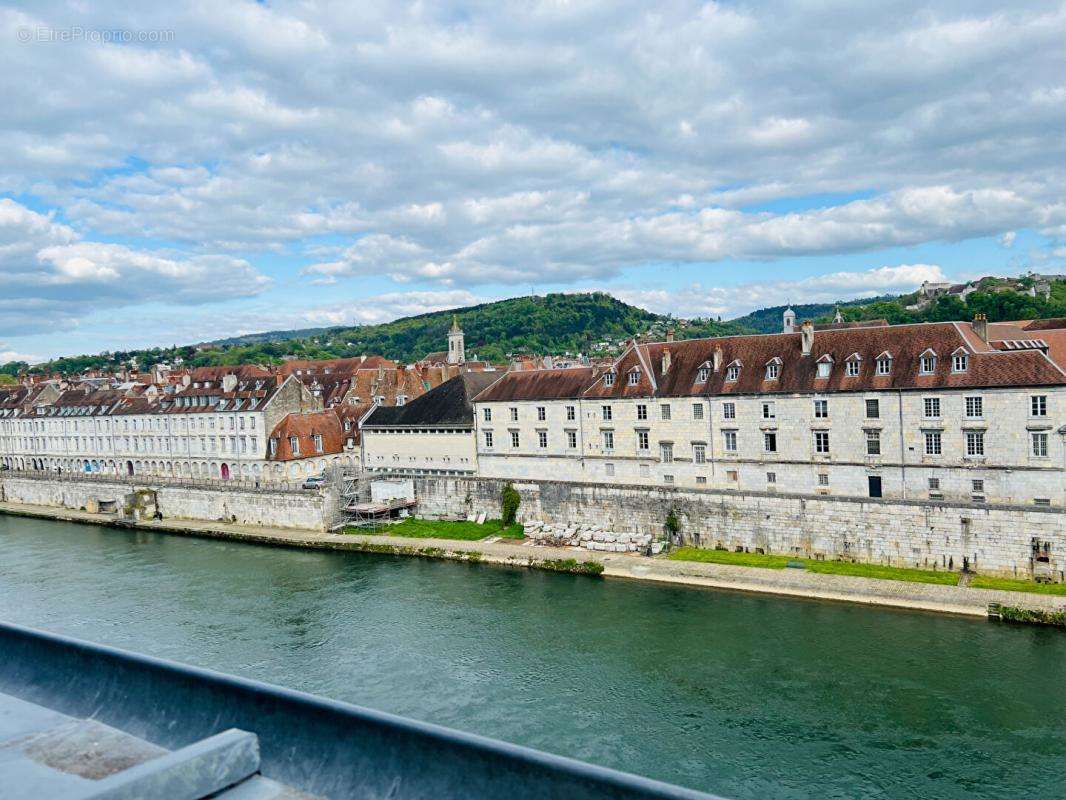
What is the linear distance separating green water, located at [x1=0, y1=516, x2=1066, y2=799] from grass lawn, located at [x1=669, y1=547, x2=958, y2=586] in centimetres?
260

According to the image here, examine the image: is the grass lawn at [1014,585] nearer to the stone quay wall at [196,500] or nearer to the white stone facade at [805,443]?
the white stone facade at [805,443]

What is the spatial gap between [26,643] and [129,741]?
140 cm

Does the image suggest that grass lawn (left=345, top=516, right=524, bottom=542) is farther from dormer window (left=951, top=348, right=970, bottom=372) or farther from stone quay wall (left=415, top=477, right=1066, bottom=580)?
dormer window (left=951, top=348, right=970, bottom=372)

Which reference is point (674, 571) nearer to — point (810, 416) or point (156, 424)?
point (810, 416)

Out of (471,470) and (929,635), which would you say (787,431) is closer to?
(929,635)

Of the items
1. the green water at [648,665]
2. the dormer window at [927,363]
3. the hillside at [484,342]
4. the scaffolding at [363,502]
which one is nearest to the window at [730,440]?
the dormer window at [927,363]

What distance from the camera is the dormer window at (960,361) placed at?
94.0 feet

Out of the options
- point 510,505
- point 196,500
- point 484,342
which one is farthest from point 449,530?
point 484,342

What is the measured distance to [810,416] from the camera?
31.6 meters

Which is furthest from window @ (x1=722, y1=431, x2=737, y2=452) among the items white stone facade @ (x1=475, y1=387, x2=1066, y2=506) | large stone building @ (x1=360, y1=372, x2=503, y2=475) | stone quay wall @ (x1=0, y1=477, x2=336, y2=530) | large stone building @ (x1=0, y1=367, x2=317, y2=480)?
large stone building @ (x1=0, y1=367, x2=317, y2=480)

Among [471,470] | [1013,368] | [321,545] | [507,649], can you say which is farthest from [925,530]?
[321,545]

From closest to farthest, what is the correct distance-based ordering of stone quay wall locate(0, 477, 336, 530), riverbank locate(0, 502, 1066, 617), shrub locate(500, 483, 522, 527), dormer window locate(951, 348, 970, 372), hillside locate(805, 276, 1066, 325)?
riverbank locate(0, 502, 1066, 617) < dormer window locate(951, 348, 970, 372) < shrub locate(500, 483, 522, 527) < stone quay wall locate(0, 477, 336, 530) < hillside locate(805, 276, 1066, 325)

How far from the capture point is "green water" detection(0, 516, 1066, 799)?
15898mm

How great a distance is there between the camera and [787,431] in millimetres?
32156
